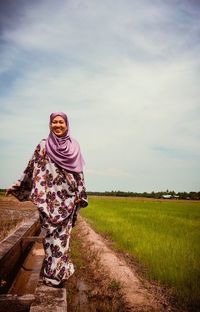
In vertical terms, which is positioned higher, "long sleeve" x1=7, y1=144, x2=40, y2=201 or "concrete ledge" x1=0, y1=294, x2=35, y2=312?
"long sleeve" x1=7, y1=144, x2=40, y2=201

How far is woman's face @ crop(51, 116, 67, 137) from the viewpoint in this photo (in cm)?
351

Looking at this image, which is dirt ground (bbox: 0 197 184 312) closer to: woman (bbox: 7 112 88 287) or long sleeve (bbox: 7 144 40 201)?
woman (bbox: 7 112 88 287)

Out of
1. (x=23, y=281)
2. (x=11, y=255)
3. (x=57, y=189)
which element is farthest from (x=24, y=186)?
(x=23, y=281)

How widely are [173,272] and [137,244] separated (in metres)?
2.40

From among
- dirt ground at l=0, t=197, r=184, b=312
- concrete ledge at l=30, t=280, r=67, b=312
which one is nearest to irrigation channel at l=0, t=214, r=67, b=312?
concrete ledge at l=30, t=280, r=67, b=312

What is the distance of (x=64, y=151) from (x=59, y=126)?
0.28 metres

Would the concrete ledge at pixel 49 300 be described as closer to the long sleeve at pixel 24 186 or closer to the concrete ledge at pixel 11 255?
the concrete ledge at pixel 11 255

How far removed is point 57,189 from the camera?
11.3 ft

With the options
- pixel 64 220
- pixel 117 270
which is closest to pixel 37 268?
pixel 117 270

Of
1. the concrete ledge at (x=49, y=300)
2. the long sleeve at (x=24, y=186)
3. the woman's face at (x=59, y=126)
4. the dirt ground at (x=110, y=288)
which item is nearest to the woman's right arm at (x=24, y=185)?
the long sleeve at (x=24, y=186)

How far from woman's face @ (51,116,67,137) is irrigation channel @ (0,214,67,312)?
1.46m

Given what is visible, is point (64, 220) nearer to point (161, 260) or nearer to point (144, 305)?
point (144, 305)

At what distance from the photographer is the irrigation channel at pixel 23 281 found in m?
2.58

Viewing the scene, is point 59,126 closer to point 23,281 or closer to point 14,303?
point 14,303
